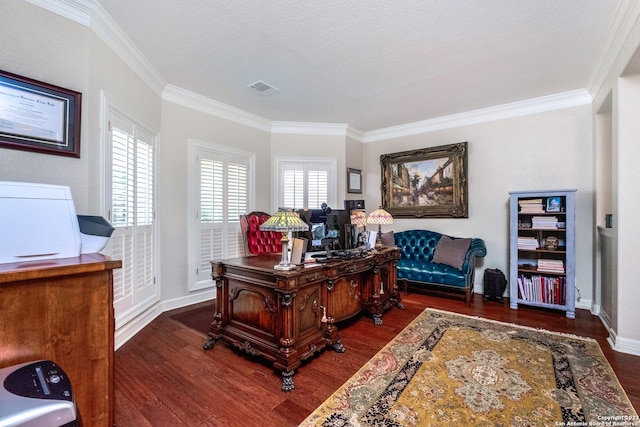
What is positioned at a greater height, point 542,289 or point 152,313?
point 542,289

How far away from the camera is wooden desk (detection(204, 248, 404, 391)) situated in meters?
2.16

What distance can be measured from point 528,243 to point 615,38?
7.54 feet

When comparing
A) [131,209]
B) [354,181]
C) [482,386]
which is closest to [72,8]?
[131,209]

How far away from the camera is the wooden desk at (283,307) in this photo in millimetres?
2160

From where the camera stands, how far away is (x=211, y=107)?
4.05m

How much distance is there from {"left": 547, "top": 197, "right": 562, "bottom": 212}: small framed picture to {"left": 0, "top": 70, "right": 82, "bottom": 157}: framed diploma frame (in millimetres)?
5016

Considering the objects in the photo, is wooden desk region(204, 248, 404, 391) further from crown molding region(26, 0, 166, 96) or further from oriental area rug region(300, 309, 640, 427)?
crown molding region(26, 0, 166, 96)

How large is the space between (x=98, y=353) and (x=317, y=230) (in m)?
1.84

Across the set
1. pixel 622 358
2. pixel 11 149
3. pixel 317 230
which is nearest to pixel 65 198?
pixel 11 149

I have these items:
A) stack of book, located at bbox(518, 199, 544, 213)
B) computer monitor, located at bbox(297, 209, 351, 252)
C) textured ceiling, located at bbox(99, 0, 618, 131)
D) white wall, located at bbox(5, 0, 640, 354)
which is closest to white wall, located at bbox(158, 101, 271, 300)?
white wall, located at bbox(5, 0, 640, 354)

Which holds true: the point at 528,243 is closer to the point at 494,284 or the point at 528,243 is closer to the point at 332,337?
the point at 494,284

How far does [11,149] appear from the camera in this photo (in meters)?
1.86

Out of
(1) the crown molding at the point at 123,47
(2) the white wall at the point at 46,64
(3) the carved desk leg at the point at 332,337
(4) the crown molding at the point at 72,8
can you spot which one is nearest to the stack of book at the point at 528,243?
(3) the carved desk leg at the point at 332,337

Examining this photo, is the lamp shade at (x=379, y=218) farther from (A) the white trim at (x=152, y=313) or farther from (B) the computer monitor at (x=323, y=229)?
(A) the white trim at (x=152, y=313)
